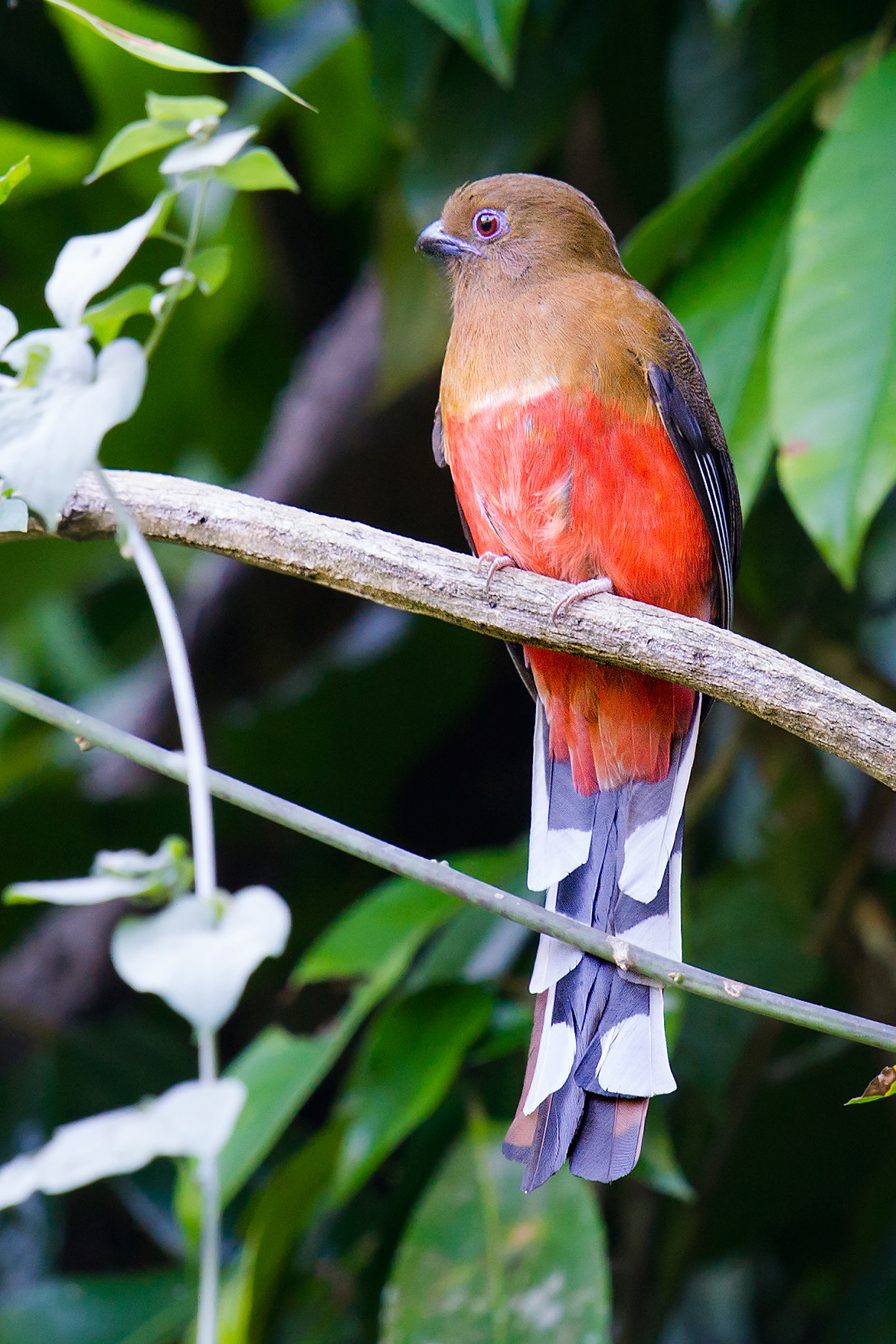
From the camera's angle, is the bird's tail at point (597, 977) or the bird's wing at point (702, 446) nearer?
the bird's tail at point (597, 977)

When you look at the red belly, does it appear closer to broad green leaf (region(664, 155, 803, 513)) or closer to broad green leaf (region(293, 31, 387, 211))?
broad green leaf (region(664, 155, 803, 513))

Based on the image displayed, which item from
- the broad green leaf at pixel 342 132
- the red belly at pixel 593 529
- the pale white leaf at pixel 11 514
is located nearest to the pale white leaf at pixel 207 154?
the pale white leaf at pixel 11 514

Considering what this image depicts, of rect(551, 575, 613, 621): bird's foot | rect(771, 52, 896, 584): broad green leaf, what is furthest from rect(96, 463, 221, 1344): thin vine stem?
rect(771, 52, 896, 584): broad green leaf

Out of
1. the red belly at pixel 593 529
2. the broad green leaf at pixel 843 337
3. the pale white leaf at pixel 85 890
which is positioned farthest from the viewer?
the red belly at pixel 593 529

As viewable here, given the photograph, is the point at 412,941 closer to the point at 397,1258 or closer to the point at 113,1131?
the point at 397,1258

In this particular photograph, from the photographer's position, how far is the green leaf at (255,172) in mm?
1177

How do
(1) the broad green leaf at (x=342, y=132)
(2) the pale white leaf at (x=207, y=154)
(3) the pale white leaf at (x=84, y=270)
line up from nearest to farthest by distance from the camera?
(3) the pale white leaf at (x=84, y=270) → (2) the pale white leaf at (x=207, y=154) → (1) the broad green leaf at (x=342, y=132)

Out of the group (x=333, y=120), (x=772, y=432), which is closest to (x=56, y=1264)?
(x=772, y=432)

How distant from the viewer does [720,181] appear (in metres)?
2.44

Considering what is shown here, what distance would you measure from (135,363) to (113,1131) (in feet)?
1.62

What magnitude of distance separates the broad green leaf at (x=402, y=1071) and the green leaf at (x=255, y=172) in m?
1.61

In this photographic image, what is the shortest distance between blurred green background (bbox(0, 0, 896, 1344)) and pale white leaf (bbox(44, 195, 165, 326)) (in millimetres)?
1352

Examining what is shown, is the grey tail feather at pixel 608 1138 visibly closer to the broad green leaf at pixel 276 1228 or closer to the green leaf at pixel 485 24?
the broad green leaf at pixel 276 1228

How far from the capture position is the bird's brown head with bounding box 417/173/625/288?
2500 millimetres
